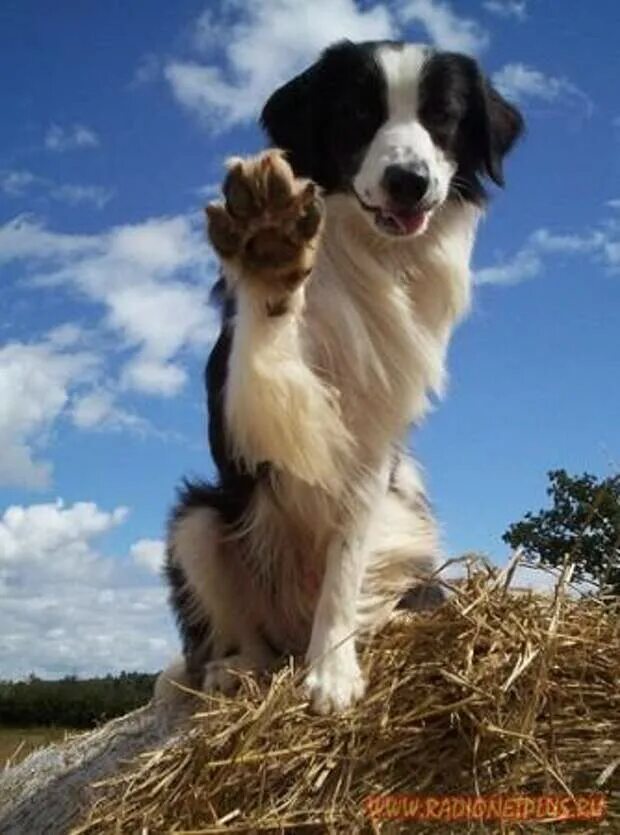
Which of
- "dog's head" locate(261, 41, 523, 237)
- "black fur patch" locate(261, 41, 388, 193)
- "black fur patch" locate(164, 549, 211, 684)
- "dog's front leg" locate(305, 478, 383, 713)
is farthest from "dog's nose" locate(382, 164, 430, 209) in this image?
"black fur patch" locate(164, 549, 211, 684)

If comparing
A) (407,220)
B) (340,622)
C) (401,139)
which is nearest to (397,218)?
(407,220)

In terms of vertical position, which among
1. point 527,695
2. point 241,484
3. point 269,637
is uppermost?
point 241,484

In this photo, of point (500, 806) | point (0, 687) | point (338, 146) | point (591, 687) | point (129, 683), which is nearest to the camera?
point (500, 806)

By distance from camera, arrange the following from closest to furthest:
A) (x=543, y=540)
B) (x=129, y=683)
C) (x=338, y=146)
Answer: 1. (x=338, y=146)
2. (x=129, y=683)
3. (x=543, y=540)

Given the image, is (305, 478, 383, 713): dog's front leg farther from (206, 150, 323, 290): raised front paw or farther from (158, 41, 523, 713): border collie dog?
(206, 150, 323, 290): raised front paw

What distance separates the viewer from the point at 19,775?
18.2 ft

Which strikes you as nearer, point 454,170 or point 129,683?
point 454,170

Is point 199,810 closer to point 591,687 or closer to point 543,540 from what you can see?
point 591,687

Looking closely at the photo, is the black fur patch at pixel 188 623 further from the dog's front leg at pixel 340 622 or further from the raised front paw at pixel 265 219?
the raised front paw at pixel 265 219

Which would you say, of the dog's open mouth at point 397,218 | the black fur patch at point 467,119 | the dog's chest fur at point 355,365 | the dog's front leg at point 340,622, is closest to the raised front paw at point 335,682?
the dog's front leg at point 340,622

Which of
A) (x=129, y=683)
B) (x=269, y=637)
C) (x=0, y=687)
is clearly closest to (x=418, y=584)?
(x=269, y=637)

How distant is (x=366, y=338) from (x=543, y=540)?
5816mm

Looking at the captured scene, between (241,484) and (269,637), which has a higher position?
(241,484)

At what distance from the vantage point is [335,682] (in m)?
4.34
